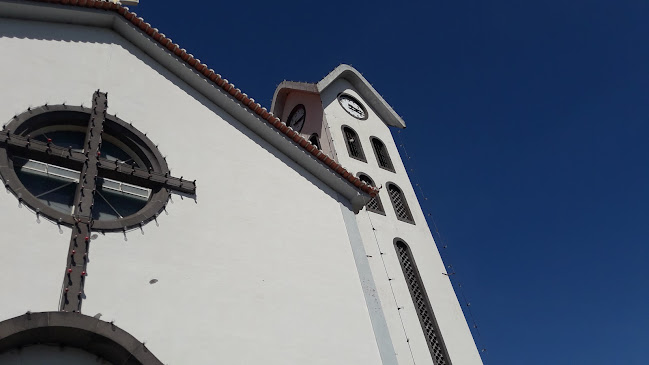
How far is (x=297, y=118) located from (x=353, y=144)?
2952mm

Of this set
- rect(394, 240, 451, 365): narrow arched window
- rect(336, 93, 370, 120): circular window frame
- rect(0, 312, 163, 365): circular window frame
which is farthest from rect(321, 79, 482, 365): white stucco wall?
rect(0, 312, 163, 365): circular window frame

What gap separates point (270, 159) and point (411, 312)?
236 inches

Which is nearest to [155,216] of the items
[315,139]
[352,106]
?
[315,139]

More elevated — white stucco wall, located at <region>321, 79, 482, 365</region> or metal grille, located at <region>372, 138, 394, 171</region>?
metal grille, located at <region>372, 138, 394, 171</region>

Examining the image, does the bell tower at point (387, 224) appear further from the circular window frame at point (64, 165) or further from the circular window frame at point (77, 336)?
the circular window frame at point (77, 336)

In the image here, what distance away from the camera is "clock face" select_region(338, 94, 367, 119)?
1992cm

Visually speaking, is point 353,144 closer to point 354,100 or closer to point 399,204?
point 399,204

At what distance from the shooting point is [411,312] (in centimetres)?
1272

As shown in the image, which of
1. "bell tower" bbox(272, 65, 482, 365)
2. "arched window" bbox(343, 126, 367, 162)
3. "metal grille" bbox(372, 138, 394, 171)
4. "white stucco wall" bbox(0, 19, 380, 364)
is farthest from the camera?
"metal grille" bbox(372, 138, 394, 171)

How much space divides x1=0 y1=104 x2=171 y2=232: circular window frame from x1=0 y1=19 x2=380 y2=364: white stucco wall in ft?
0.35

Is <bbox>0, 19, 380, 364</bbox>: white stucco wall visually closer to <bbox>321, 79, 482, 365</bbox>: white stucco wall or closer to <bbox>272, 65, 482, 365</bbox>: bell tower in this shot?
<bbox>272, 65, 482, 365</bbox>: bell tower

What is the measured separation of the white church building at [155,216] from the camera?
518cm

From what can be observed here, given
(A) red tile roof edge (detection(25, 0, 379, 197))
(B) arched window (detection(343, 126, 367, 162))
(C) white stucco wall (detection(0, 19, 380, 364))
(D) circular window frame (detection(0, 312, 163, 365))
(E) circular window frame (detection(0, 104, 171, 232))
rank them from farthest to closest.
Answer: (B) arched window (detection(343, 126, 367, 162)) < (A) red tile roof edge (detection(25, 0, 379, 197)) < (E) circular window frame (detection(0, 104, 171, 232)) < (C) white stucco wall (detection(0, 19, 380, 364)) < (D) circular window frame (detection(0, 312, 163, 365))

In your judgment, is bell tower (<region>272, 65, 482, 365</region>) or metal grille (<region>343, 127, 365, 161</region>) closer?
bell tower (<region>272, 65, 482, 365</region>)
